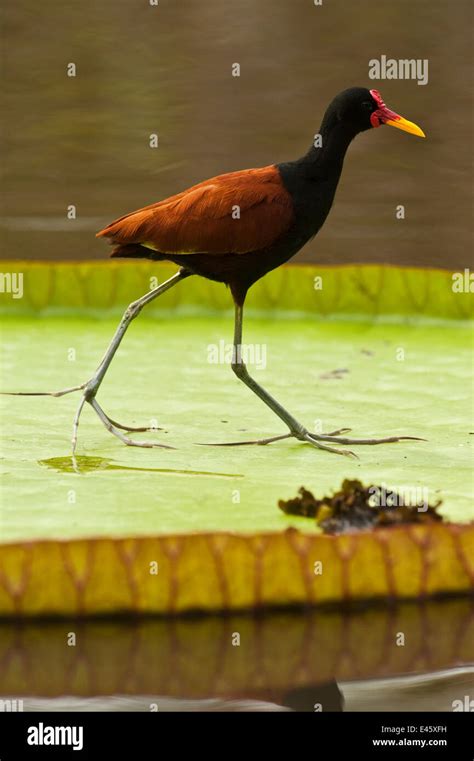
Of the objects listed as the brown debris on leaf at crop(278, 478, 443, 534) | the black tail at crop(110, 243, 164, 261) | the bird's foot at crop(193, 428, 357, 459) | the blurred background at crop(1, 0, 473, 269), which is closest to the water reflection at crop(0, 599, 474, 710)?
the brown debris on leaf at crop(278, 478, 443, 534)

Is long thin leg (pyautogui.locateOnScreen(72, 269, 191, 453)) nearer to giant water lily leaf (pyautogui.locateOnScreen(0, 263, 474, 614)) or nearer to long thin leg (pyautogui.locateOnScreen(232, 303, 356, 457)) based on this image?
giant water lily leaf (pyautogui.locateOnScreen(0, 263, 474, 614))

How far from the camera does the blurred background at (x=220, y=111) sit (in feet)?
20.6

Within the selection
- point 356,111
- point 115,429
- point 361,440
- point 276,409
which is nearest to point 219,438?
point 276,409

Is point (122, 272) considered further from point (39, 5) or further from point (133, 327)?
point (39, 5)

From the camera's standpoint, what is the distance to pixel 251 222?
3.92m

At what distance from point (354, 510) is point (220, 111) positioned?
13.1ft

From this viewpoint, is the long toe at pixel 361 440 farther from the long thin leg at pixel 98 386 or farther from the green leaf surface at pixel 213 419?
the long thin leg at pixel 98 386

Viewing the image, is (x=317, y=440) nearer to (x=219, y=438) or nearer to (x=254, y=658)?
(x=219, y=438)

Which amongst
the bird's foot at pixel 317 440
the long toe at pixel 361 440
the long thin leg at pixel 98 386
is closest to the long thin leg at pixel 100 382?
the long thin leg at pixel 98 386

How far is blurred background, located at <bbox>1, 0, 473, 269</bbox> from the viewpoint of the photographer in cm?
629

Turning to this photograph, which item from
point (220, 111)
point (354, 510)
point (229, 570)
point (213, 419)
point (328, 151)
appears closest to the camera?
point (229, 570)

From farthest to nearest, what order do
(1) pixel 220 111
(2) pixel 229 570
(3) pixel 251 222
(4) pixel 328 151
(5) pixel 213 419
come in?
(1) pixel 220 111
(5) pixel 213 419
(4) pixel 328 151
(3) pixel 251 222
(2) pixel 229 570

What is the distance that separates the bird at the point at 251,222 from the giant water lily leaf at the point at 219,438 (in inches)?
4.1

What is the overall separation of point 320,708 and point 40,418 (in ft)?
5.60
